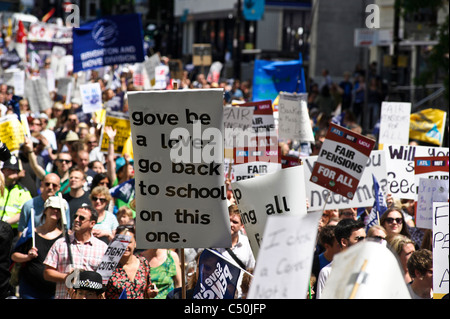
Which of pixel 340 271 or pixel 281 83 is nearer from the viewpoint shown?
pixel 340 271

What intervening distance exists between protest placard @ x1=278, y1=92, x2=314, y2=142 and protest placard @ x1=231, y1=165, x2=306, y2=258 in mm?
6014

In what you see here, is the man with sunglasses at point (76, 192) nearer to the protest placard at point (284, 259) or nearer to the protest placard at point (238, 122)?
the protest placard at point (238, 122)

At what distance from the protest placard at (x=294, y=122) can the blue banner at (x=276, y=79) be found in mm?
4463

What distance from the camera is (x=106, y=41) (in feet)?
52.2

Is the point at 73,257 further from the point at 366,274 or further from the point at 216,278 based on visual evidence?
the point at 366,274

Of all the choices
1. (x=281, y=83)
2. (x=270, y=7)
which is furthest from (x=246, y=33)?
(x=281, y=83)

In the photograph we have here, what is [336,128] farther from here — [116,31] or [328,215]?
[116,31]

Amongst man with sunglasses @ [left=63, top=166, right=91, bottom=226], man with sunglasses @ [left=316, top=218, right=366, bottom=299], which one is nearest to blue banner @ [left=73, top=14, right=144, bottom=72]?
man with sunglasses @ [left=63, top=166, right=91, bottom=226]

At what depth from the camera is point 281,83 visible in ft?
55.8

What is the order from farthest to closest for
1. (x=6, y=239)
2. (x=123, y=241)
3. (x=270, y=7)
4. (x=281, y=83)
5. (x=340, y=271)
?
(x=270, y=7) → (x=281, y=83) → (x=123, y=241) → (x=6, y=239) → (x=340, y=271)

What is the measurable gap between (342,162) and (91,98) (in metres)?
9.33

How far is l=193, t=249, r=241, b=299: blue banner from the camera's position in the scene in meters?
5.96

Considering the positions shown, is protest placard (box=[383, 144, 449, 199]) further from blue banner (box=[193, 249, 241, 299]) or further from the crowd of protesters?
blue banner (box=[193, 249, 241, 299])

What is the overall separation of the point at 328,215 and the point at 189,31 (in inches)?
2130
